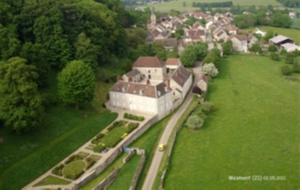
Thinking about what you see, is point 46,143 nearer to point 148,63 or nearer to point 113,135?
point 113,135

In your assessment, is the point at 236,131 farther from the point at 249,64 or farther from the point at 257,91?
the point at 249,64

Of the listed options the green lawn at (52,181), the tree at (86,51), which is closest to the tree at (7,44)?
the tree at (86,51)

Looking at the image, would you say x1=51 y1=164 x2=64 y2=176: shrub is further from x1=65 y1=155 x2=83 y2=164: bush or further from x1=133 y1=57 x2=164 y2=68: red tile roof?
x1=133 y1=57 x2=164 y2=68: red tile roof

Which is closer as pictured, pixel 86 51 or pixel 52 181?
pixel 52 181

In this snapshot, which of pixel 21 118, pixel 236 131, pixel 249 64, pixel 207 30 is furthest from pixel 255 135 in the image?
pixel 207 30

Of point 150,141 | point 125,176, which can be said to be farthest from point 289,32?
point 125,176

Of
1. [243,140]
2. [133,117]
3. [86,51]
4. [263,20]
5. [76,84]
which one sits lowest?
[243,140]
